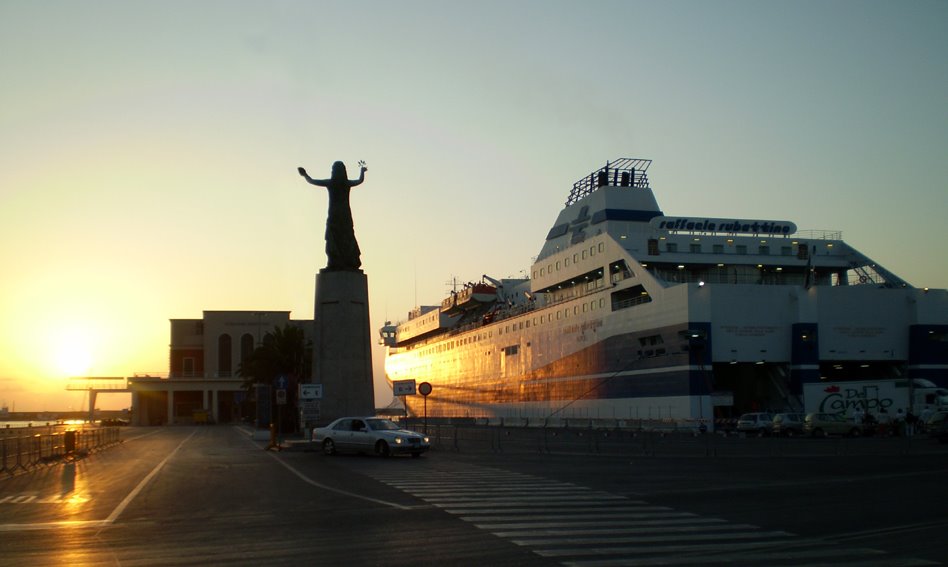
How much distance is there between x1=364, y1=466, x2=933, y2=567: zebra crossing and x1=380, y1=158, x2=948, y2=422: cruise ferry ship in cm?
3371

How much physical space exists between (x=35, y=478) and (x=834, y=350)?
43.8 m

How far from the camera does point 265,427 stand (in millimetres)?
56094

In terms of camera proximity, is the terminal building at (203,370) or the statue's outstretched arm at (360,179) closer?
the statue's outstretched arm at (360,179)

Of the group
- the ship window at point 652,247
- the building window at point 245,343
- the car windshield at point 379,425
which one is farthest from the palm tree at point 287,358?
the building window at point 245,343

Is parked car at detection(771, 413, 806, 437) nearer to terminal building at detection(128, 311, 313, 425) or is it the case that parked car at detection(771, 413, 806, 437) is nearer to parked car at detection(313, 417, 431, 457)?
parked car at detection(313, 417, 431, 457)

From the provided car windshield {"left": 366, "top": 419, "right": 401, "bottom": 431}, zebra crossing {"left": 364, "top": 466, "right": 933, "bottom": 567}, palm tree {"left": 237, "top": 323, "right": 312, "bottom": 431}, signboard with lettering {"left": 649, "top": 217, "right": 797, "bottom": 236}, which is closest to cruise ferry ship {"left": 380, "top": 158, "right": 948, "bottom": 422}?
signboard with lettering {"left": 649, "top": 217, "right": 797, "bottom": 236}

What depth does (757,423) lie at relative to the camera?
151ft

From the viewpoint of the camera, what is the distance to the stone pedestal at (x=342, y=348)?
37.4 metres

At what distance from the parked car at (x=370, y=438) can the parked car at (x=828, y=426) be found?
2316 centimetres

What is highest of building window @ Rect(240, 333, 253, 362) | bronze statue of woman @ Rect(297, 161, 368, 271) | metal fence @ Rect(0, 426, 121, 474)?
bronze statue of woman @ Rect(297, 161, 368, 271)

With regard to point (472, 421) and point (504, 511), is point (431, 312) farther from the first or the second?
point (504, 511)

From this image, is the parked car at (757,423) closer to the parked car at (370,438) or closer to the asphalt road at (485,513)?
the asphalt road at (485,513)

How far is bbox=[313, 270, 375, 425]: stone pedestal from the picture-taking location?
37.4m

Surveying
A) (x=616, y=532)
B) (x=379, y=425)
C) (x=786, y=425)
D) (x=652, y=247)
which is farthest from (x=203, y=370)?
(x=616, y=532)
